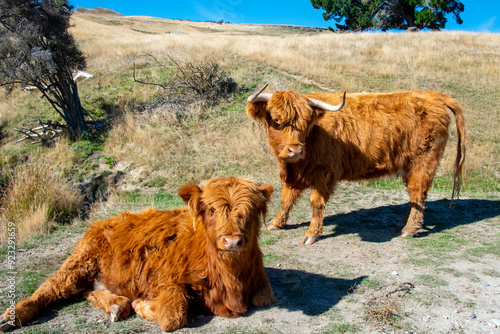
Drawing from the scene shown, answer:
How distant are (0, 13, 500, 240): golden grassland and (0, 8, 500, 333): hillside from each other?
7 cm

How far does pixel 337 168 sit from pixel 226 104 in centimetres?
891

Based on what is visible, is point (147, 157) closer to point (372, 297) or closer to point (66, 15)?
point (66, 15)

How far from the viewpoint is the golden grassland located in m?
11.0

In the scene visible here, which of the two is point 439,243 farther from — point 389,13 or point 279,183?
point 389,13

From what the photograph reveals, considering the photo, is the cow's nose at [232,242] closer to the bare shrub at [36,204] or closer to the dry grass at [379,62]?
the bare shrub at [36,204]

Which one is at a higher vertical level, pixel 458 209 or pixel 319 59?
pixel 319 59

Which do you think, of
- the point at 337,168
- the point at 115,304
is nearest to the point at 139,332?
the point at 115,304

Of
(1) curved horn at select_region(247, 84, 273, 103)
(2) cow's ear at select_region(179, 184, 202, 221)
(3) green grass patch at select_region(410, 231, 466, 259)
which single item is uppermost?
(1) curved horn at select_region(247, 84, 273, 103)

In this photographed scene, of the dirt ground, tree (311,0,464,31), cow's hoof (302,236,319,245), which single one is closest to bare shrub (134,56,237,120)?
the dirt ground

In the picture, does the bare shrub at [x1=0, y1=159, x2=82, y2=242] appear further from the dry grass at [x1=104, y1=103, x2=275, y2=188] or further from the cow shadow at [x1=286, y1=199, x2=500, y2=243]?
the cow shadow at [x1=286, y1=199, x2=500, y2=243]

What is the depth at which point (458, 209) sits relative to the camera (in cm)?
769

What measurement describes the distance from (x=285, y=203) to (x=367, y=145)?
65.9 inches

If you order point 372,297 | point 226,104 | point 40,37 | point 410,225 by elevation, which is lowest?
point 372,297

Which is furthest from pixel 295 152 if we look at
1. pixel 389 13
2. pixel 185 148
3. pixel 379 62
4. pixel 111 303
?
pixel 389 13
